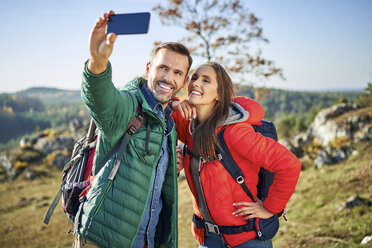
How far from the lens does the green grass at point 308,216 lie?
4.70 metres

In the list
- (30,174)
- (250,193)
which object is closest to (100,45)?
(250,193)

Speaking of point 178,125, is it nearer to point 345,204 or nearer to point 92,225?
point 92,225

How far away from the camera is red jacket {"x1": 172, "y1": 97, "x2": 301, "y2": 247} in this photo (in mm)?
1895

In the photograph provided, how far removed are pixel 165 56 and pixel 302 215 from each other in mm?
5392

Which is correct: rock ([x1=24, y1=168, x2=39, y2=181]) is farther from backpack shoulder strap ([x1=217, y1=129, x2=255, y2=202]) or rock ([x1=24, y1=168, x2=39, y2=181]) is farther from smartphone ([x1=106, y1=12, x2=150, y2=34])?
smartphone ([x1=106, y1=12, x2=150, y2=34])

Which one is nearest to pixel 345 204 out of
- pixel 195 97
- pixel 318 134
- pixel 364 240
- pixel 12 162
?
pixel 364 240

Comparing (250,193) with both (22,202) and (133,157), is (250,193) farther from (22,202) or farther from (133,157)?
(22,202)

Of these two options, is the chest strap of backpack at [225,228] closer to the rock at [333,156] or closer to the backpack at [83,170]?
the backpack at [83,170]

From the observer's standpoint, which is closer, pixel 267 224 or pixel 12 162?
pixel 267 224

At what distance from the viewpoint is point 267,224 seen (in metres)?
2.10

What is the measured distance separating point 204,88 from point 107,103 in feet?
3.01

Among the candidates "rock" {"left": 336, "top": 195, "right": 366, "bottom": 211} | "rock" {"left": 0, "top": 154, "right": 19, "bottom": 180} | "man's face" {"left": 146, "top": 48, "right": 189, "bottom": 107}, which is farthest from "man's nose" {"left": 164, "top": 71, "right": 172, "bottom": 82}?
"rock" {"left": 0, "top": 154, "right": 19, "bottom": 180}

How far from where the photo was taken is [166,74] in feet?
7.07

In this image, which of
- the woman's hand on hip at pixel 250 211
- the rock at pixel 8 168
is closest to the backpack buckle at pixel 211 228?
the woman's hand on hip at pixel 250 211
